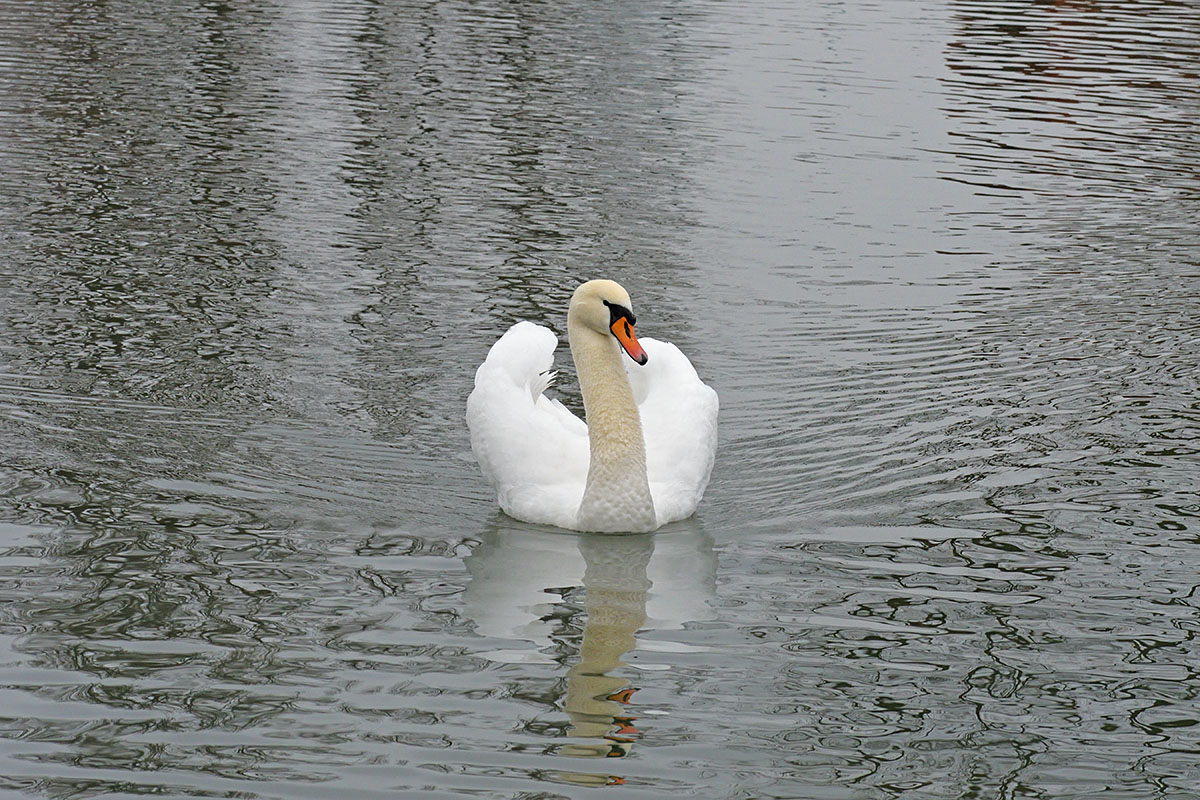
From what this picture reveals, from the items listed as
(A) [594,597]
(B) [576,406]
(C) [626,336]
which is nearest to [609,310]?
(C) [626,336]

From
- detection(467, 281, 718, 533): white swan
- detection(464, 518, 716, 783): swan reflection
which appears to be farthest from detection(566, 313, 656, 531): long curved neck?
detection(464, 518, 716, 783): swan reflection

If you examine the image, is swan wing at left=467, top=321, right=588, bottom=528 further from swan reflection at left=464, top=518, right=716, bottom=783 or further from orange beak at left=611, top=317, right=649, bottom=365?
orange beak at left=611, top=317, right=649, bottom=365

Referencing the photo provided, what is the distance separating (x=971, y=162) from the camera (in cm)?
Result: 1909

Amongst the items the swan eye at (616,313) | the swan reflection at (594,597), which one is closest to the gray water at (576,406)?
the swan reflection at (594,597)

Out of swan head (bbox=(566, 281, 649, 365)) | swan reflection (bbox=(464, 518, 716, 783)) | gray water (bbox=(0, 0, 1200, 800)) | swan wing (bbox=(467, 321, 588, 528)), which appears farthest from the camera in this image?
swan wing (bbox=(467, 321, 588, 528))

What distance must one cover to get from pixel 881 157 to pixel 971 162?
0.93m

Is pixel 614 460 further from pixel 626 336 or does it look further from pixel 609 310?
pixel 609 310

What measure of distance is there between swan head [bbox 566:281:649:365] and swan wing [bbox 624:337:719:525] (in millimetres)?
485

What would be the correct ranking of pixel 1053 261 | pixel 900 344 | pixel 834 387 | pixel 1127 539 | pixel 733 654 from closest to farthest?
pixel 733 654, pixel 1127 539, pixel 834 387, pixel 900 344, pixel 1053 261

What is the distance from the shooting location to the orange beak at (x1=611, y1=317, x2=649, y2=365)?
8.24 m

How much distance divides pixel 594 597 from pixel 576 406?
9.52 feet

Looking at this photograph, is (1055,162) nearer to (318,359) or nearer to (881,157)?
(881,157)

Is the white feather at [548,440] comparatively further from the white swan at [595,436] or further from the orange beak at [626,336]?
the orange beak at [626,336]

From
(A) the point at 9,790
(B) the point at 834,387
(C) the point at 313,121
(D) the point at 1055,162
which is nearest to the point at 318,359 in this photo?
(B) the point at 834,387
